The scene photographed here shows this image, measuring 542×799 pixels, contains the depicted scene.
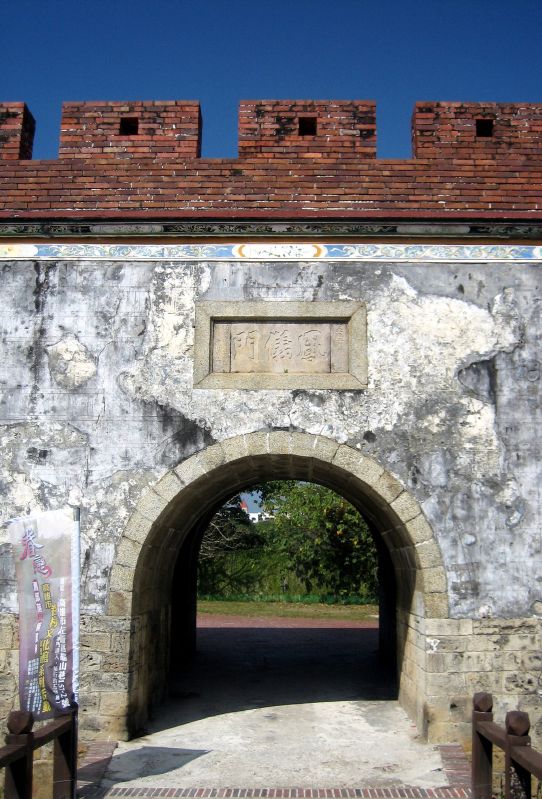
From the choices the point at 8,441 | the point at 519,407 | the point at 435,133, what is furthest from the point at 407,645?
the point at 435,133

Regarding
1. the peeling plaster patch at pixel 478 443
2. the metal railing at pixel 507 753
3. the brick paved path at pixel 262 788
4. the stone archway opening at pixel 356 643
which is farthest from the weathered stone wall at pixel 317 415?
the stone archway opening at pixel 356 643

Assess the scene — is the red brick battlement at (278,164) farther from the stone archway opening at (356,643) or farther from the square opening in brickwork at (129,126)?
the stone archway opening at (356,643)

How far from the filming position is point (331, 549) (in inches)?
666

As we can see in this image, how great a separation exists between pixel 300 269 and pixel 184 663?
552cm

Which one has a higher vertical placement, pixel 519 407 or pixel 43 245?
pixel 43 245

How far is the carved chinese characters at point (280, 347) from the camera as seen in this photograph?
250 inches

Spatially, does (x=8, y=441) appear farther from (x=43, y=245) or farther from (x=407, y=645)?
(x=407, y=645)

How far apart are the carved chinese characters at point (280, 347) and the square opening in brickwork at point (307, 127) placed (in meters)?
1.88

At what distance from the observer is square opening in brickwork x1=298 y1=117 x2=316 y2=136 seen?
6934 millimetres

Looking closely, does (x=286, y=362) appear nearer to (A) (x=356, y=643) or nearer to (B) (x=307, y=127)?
(B) (x=307, y=127)

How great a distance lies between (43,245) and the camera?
654 cm

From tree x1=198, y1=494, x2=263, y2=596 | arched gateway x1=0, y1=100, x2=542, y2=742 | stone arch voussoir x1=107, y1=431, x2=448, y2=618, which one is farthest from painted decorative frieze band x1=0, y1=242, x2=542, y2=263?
tree x1=198, y1=494, x2=263, y2=596

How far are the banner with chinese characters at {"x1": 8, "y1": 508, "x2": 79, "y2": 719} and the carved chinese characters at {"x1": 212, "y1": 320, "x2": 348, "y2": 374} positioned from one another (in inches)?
81.5

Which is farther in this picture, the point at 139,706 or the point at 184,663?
the point at 184,663
